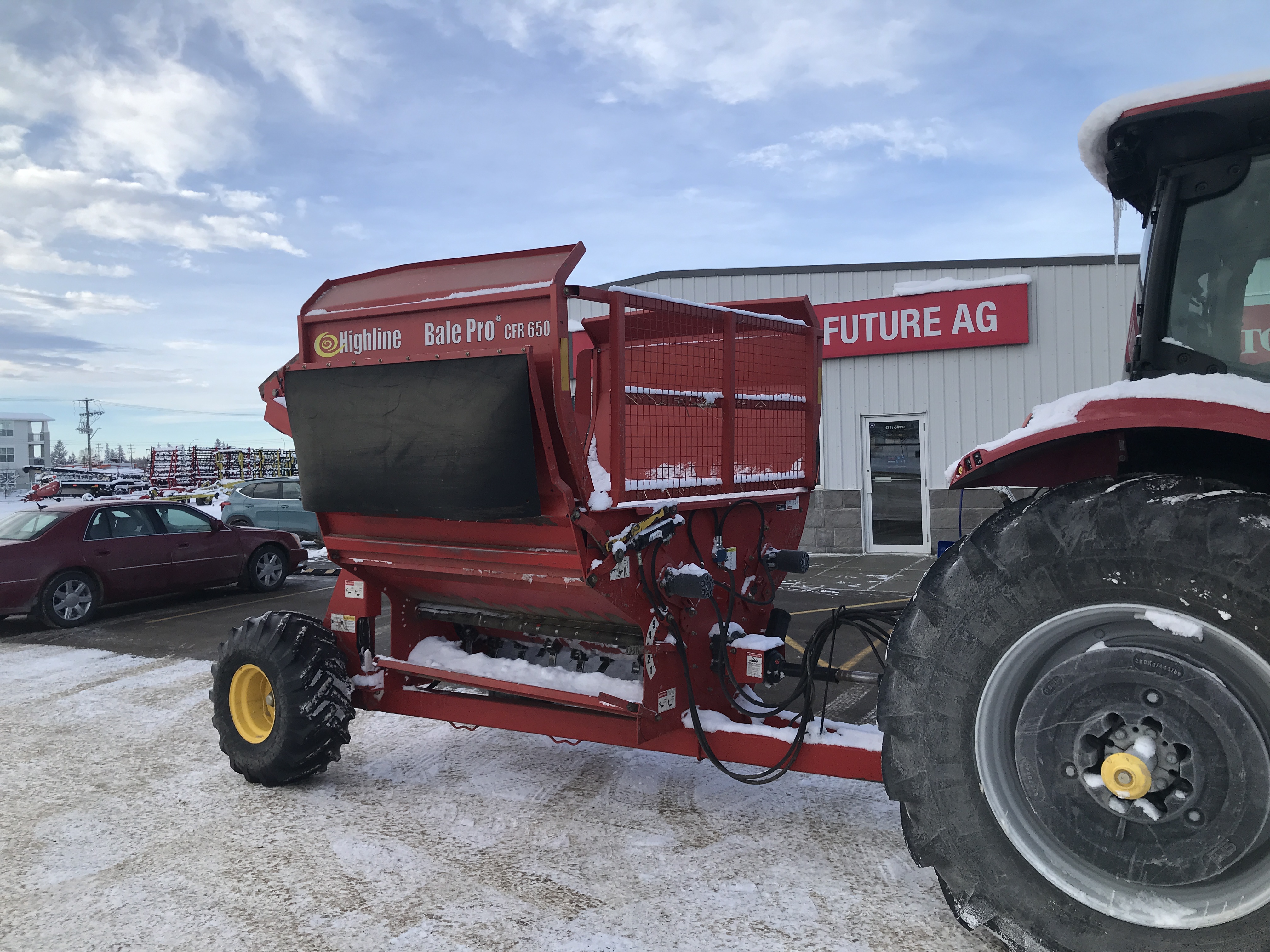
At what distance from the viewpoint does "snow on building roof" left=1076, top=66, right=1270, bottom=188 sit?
7.96 feet

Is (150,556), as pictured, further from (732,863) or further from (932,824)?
(932,824)

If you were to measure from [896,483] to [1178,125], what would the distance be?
38.3ft

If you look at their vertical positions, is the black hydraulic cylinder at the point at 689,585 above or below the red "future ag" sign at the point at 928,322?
below

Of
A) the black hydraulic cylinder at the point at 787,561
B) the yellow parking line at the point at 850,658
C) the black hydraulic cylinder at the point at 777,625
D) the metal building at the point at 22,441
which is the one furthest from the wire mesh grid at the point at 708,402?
the metal building at the point at 22,441

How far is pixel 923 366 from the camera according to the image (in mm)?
13594

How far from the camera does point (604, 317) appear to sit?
15.4 feet

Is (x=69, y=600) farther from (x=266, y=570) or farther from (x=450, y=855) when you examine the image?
(x=450, y=855)

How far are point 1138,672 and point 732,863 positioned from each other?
184cm

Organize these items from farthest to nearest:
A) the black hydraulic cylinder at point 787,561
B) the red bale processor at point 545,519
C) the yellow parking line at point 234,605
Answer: the yellow parking line at point 234,605 → the black hydraulic cylinder at point 787,561 → the red bale processor at point 545,519

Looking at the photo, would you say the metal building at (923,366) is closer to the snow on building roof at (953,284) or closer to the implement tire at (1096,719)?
the snow on building roof at (953,284)

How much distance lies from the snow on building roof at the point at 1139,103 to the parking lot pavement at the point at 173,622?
7756 millimetres

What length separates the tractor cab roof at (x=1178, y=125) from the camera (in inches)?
95.7

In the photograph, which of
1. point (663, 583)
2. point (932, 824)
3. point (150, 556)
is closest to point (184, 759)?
point (663, 583)

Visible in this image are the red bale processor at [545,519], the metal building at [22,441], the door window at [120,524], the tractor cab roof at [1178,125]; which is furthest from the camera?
the metal building at [22,441]
